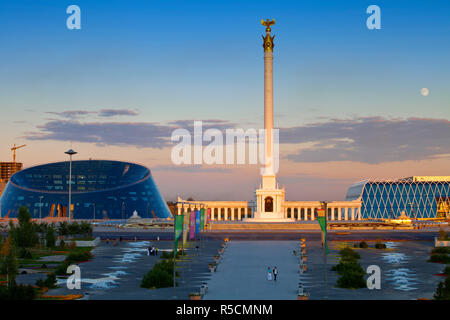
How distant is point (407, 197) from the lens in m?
198

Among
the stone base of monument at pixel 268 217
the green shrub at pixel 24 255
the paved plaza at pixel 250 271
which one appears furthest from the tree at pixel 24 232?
the stone base of monument at pixel 268 217

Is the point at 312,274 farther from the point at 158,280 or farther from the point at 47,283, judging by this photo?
the point at 47,283

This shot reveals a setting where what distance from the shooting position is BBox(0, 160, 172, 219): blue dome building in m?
132

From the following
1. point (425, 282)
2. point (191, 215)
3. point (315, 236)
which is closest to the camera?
point (425, 282)

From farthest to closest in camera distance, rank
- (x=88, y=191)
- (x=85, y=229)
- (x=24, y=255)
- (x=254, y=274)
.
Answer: (x=88, y=191), (x=85, y=229), (x=24, y=255), (x=254, y=274)

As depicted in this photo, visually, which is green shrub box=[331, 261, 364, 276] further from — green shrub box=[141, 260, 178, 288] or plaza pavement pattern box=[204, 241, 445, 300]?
green shrub box=[141, 260, 178, 288]

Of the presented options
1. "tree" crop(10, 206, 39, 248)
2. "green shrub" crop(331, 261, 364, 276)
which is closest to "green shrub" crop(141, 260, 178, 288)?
"green shrub" crop(331, 261, 364, 276)

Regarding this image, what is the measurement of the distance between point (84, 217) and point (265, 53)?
178ft

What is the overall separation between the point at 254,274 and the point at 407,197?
164 meters

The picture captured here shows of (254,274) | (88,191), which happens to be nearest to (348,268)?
(254,274)

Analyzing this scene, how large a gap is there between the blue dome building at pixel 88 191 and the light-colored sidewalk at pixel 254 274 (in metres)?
70.4
